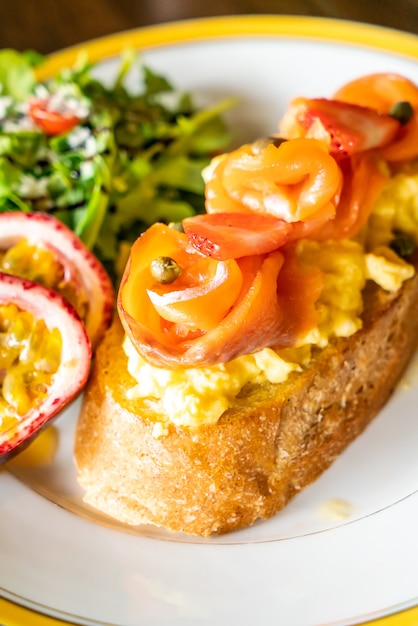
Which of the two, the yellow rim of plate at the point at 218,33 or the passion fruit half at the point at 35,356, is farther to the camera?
the yellow rim of plate at the point at 218,33

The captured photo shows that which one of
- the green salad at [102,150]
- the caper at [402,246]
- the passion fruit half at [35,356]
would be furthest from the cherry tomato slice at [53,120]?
the caper at [402,246]

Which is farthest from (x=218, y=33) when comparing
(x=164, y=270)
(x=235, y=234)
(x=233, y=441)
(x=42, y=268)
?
(x=233, y=441)

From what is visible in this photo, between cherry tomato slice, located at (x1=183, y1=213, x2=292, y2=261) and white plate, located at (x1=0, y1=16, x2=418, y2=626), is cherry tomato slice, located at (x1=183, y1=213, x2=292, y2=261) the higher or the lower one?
the higher one

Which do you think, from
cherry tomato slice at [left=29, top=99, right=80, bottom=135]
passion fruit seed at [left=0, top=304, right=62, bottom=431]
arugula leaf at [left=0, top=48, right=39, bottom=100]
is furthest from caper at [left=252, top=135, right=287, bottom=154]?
arugula leaf at [left=0, top=48, right=39, bottom=100]

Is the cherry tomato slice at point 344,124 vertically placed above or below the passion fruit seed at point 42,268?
above

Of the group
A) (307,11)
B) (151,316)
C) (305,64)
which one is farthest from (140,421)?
(307,11)

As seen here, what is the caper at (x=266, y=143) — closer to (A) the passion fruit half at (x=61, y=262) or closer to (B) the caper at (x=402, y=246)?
(B) the caper at (x=402, y=246)

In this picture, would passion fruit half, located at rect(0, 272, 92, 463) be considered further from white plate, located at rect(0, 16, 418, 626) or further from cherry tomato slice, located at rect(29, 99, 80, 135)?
cherry tomato slice, located at rect(29, 99, 80, 135)
